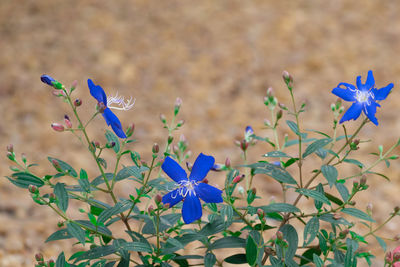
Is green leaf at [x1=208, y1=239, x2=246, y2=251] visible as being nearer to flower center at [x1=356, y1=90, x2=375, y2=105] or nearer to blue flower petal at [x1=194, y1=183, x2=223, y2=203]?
blue flower petal at [x1=194, y1=183, x2=223, y2=203]

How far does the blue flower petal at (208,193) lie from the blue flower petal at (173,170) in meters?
0.03

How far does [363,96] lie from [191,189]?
0.31m

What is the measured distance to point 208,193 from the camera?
753mm

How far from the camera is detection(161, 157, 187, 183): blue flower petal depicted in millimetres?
759

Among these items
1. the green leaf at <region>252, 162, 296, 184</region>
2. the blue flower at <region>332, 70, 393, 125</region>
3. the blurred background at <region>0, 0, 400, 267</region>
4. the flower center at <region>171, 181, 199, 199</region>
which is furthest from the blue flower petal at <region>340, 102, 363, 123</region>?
the blurred background at <region>0, 0, 400, 267</region>

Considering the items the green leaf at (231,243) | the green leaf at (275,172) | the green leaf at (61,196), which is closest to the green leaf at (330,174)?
the green leaf at (275,172)

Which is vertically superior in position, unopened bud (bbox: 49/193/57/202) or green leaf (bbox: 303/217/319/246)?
unopened bud (bbox: 49/193/57/202)

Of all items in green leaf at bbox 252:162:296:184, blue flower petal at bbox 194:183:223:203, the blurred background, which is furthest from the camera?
the blurred background

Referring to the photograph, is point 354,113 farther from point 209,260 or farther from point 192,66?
point 192,66

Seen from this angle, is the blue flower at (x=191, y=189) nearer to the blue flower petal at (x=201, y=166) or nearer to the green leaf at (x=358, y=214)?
the blue flower petal at (x=201, y=166)

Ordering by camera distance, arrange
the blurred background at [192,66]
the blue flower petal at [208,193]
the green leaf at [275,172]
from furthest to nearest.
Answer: the blurred background at [192,66] → the green leaf at [275,172] → the blue flower petal at [208,193]

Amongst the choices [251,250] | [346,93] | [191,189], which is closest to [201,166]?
[191,189]

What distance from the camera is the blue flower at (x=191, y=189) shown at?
75 cm

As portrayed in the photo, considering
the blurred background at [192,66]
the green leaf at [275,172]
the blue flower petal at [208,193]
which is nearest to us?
the blue flower petal at [208,193]
